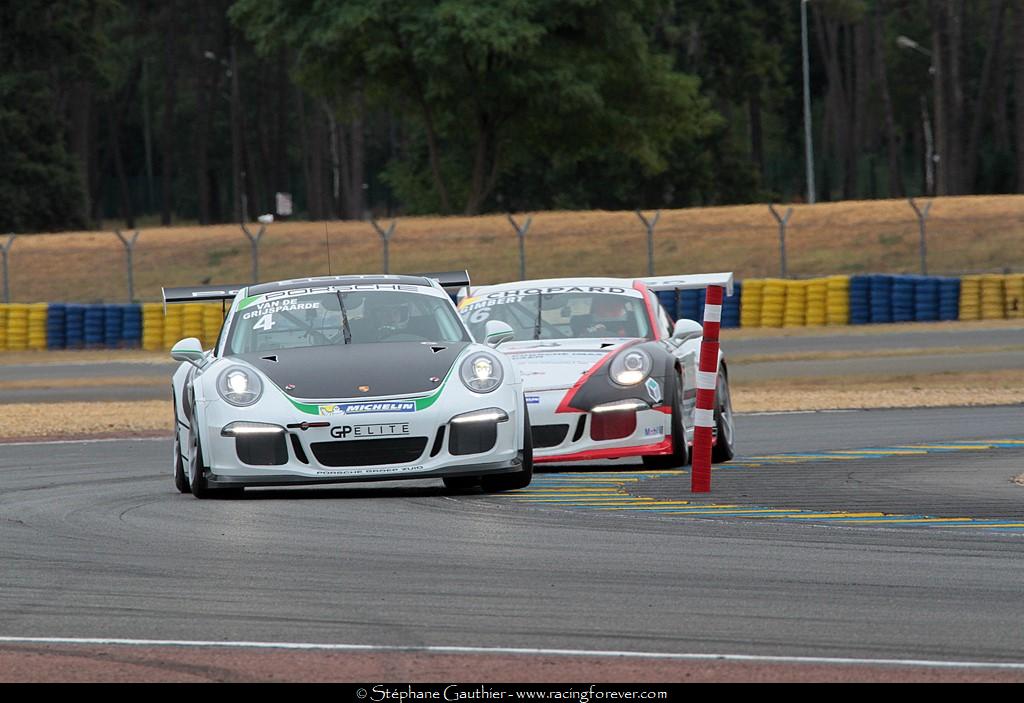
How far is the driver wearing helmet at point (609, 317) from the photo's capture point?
539 inches

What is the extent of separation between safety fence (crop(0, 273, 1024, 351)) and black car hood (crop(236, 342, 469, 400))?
22.9 m

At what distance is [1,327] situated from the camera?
124 feet

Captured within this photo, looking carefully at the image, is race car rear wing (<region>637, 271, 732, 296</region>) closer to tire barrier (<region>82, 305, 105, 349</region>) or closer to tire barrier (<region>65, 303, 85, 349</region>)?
tire barrier (<region>82, 305, 105, 349</region>)

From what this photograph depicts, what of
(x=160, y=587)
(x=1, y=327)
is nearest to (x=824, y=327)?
(x=1, y=327)

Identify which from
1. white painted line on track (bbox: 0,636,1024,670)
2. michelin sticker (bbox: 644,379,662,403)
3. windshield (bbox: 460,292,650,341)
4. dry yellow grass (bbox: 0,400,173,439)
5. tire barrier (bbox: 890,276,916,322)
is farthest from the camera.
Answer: tire barrier (bbox: 890,276,916,322)

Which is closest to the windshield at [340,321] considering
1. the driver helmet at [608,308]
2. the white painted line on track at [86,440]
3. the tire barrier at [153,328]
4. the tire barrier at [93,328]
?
the driver helmet at [608,308]

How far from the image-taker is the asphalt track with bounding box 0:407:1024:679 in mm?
6672

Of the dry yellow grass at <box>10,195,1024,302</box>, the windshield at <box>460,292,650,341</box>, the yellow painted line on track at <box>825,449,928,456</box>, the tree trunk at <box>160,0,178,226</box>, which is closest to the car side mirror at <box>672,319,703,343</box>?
the windshield at <box>460,292,650,341</box>

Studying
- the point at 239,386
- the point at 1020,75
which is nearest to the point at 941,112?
the point at 1020,75

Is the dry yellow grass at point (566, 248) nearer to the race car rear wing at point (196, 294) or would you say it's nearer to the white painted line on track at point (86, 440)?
the white painted line on track at point (86, 440)

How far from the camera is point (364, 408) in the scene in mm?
10578

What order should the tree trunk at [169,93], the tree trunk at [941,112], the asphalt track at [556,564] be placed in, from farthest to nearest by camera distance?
the tree trunk at [169,93], the tree trunk at [941,112], the asphalt track at [556,564]

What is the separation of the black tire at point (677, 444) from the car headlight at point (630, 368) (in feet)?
0.88
